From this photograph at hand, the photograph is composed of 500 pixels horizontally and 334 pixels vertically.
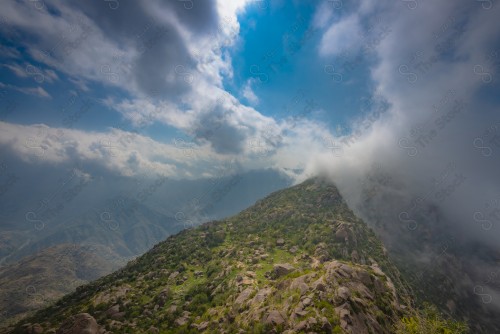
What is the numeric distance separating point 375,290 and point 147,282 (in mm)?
107785

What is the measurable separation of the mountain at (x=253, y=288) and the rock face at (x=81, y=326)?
1.34ft

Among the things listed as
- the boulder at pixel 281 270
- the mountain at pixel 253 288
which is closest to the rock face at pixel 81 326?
the mountain at pixel 253 288

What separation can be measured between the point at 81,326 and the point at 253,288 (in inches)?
2606

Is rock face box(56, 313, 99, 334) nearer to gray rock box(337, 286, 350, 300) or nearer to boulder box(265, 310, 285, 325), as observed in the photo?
boulder box(265, 310, 285, 325)

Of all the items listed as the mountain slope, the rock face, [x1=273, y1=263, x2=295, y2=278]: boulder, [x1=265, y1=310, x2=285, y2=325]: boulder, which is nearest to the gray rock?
the mountain slope

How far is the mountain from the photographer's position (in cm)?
7394

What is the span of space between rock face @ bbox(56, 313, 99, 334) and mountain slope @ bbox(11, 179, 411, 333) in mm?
533

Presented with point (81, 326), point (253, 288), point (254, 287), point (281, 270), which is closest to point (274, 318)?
point (253, 288)

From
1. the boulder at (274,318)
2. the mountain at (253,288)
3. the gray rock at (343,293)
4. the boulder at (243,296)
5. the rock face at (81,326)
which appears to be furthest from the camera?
the rock face at (81,326)

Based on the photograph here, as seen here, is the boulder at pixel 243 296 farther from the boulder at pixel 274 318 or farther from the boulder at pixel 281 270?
the boulder at pixel 274 318

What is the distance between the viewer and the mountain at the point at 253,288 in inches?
2911

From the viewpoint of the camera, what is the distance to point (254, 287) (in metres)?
104

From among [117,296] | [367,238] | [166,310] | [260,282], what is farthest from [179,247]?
[367,238]

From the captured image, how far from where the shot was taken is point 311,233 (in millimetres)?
166750
